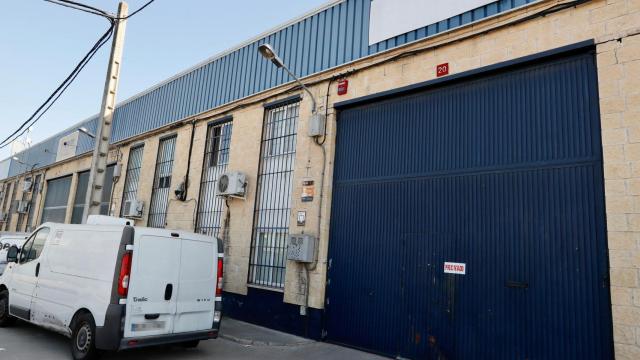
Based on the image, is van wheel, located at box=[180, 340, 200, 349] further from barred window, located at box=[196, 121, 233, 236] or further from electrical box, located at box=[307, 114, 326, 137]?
electrical box, located at box=[307, 114, 326, 137]

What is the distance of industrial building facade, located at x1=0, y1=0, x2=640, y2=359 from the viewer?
18.5 feet

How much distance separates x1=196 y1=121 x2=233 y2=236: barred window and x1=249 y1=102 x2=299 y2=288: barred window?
Result: 1.70 m

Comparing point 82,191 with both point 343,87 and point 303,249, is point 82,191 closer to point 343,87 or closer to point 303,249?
point 303,249

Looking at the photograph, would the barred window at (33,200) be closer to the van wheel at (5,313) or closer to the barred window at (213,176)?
the barred window at (213,176)

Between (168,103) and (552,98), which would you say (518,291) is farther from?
(168,103)

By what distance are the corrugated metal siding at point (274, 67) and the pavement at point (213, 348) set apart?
606 cm

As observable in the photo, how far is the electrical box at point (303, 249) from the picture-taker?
8500mm

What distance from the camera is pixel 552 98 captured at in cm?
632

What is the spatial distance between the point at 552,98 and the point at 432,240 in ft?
9.77

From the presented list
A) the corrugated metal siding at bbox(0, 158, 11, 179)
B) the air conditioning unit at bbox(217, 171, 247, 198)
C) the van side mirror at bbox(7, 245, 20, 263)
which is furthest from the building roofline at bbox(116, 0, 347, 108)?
the corrugated metal siding at bbox(0, 158, 11, 179)

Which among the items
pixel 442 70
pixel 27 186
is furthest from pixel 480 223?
pixel 27 186

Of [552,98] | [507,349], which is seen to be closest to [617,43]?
[552,98]

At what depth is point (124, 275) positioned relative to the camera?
5.83 metres

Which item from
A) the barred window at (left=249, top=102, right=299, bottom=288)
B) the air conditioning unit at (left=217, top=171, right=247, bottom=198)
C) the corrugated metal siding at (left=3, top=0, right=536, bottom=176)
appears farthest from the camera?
the air conditioning unit at (left=217, top=171, right=247, bottom=198)
